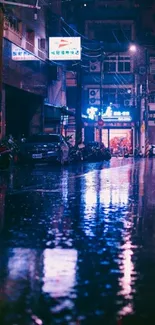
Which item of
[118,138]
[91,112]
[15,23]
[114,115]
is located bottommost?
[118,138]

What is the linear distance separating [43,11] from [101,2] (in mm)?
37252

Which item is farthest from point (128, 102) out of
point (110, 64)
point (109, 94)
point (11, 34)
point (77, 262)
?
point (77, 262)

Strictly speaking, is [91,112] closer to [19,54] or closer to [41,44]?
[41,44]

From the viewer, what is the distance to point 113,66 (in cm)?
7712

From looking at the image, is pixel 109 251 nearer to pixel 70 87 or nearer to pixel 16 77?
pixel 16 77

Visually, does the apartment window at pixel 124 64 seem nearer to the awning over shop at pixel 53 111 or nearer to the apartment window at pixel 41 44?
the awning over shop at pixel 53 111

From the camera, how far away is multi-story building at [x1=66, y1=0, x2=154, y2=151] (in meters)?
76.6

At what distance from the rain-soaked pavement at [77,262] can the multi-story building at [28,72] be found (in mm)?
20692

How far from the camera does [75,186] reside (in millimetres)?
16453

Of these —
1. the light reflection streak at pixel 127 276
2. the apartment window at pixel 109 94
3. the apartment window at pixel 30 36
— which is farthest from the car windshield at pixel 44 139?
the apartment window at pixel 109 94

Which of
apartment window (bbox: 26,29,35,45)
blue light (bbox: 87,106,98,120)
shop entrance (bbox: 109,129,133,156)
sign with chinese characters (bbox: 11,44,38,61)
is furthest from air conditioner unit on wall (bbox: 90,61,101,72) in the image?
sign with chinese characters (bbox: 11,44,38,61)

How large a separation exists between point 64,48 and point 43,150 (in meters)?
16.7

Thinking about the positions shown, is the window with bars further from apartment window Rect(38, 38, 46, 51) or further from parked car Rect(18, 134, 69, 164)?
parked car Rect(18, 134, 69, 164)

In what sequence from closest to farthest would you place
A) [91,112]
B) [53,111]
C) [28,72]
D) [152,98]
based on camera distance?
[28,72], [53,111], [91,112], [152,98]
